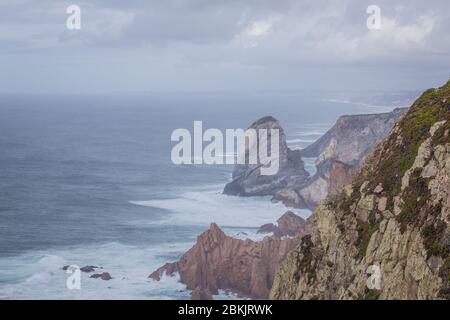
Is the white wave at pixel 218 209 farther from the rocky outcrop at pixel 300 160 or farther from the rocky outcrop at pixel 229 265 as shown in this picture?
the rocky outcrop at pixel 229 265

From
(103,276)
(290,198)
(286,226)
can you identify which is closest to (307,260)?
(103,276)

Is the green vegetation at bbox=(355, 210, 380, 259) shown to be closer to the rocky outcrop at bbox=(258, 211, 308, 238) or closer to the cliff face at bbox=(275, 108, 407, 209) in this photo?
the rocky outcrop at bbox=(258, 211, 308, 238)

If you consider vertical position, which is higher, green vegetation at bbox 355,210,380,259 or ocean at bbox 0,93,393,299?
green vegetation at bbox 355,210,380,259

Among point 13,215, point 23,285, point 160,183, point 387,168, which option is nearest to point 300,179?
point 160,183

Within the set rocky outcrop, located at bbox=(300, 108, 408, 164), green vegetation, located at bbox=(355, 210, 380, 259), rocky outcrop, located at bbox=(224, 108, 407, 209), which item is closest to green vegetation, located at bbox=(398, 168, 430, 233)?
green vegetation, located at bbox=(355, 210, 380, 259)

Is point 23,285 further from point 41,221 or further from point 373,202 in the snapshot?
point 373,202

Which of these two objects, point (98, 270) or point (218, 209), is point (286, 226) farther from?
point (98, 270)

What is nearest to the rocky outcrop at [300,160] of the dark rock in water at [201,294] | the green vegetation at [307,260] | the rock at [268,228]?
the rock at [268,228]
